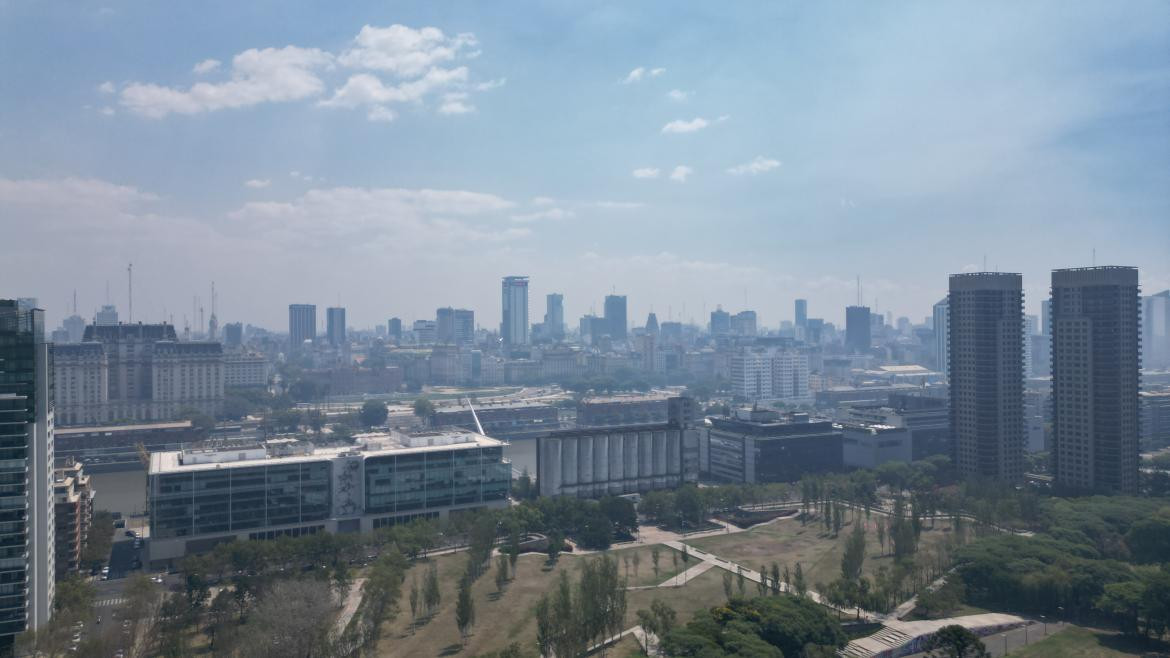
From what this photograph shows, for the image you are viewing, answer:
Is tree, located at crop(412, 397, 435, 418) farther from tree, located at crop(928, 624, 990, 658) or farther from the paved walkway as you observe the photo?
tree, located at crop(928, 624, 990, 658)

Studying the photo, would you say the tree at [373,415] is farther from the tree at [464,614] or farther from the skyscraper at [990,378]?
the tree at [464,614]

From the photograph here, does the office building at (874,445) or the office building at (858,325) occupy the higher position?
the office building at (858,325)

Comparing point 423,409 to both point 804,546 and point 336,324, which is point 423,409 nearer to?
point 804,546

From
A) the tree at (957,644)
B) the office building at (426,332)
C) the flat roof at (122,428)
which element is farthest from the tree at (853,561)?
the office building at (426,332)

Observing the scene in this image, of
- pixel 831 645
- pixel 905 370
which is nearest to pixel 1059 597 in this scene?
pixel 831 645

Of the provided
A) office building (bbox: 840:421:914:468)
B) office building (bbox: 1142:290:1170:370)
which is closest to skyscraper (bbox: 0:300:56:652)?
office building (bbox: 840:421:914:468)

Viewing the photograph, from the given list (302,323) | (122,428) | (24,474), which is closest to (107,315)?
(302,323)
